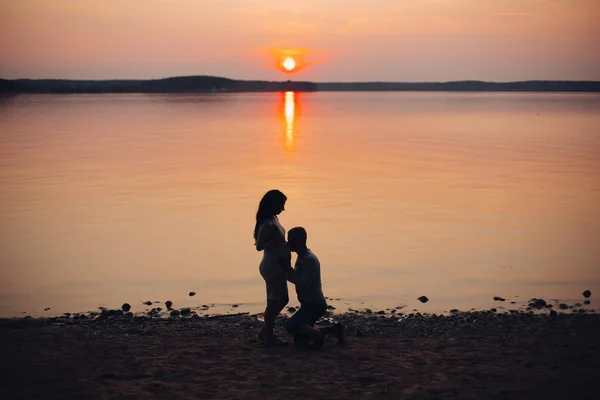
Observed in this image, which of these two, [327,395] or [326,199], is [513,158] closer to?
[326,199]

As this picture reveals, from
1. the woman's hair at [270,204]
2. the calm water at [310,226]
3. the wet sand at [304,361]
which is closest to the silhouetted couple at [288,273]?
the woman's hair at [270,204]

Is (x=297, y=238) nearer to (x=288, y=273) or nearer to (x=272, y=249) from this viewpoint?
(x=272, y=249)

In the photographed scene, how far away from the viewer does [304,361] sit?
8828 mm

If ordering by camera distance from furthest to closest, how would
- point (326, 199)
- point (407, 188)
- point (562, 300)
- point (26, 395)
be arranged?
point (407, 188) → point (326, 199) → point (562, 300) → point (26, 395)

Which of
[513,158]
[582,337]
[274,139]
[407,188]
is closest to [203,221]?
[407,188]

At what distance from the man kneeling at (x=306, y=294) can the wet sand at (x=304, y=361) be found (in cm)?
18

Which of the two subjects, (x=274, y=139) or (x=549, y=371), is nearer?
(x=549, y=371)

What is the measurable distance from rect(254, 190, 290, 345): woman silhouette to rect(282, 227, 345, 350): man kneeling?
0.12 m

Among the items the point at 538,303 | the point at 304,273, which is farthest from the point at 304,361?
the point at 538,303

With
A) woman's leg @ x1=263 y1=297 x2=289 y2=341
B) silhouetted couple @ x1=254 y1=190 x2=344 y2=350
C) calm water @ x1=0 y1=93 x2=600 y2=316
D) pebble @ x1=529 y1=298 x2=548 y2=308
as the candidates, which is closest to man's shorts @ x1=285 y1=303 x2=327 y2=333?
silhouetted couple @ x1=254 y1=190 x2=344 y2=350

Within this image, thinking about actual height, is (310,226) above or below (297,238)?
below

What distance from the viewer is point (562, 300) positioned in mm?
13016

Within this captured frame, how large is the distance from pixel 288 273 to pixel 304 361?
3.74ft

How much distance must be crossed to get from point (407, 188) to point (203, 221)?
32.0 feet
